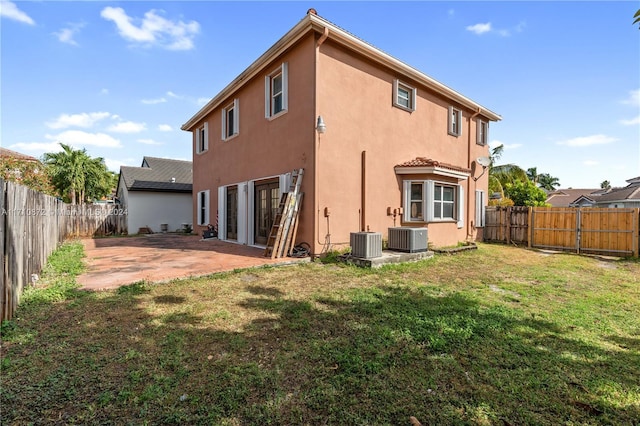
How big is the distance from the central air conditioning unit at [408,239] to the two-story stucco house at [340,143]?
0.80 metres

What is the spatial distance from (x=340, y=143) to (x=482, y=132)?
9.39m

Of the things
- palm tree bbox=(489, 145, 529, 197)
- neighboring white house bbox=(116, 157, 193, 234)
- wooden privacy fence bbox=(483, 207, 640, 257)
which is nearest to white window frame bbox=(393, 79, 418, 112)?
wooden privacy fence bbox=(483, 207, 640, 257)

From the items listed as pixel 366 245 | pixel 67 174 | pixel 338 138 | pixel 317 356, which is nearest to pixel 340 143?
pixel 338 138

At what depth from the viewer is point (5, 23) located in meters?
6.97

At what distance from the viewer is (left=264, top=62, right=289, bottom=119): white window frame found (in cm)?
848

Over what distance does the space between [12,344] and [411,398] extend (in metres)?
3.82

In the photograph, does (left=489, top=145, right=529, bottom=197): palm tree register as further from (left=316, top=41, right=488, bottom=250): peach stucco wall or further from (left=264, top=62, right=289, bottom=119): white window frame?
(left=264, top=62, right=289, bottom=119): white window frame

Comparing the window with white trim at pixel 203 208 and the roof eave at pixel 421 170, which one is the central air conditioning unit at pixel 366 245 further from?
the window with white trim at pixel 203 208

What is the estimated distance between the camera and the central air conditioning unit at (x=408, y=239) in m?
7.92

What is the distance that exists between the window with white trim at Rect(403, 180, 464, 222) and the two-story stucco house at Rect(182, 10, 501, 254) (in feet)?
0.12

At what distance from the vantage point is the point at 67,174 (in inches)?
773

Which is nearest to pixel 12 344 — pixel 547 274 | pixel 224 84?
pixel 547 274

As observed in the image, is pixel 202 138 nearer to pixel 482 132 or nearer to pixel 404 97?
pixel 404 97

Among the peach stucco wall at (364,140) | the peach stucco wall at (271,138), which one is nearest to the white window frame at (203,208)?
the peach stucco wall at (271,138)
